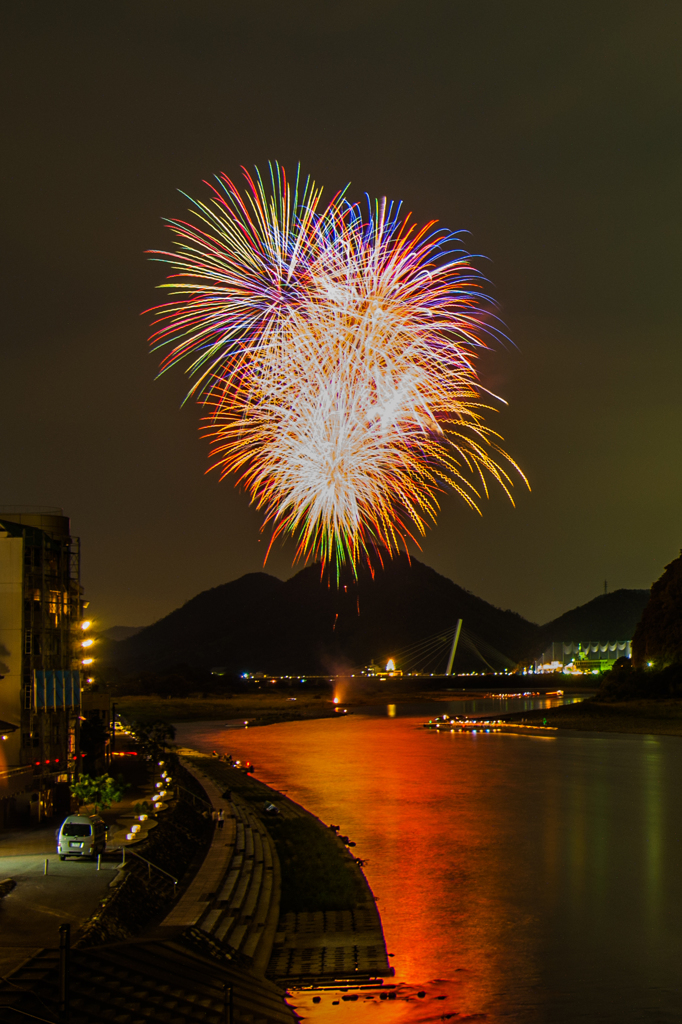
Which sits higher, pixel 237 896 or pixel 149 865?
pixel 149 865

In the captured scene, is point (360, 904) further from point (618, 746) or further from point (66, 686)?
point (618, 746)

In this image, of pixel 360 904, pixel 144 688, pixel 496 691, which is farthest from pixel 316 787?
pixel 496 691

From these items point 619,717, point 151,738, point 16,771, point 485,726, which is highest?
point 16,771

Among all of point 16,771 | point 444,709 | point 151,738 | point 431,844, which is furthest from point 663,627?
point 16,771

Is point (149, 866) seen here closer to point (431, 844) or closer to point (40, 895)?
Answer: point (40, 895)

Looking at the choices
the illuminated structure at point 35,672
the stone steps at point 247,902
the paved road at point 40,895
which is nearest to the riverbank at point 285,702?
the illuminated structure at point 35,672

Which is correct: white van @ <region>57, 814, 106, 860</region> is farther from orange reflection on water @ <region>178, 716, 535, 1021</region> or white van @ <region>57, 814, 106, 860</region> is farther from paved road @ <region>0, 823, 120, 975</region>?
orange reflection on water @ <region>178, 716, 535, 1021</region>

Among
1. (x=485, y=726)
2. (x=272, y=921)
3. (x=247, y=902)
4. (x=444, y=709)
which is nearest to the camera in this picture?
(x=272, y=921)
